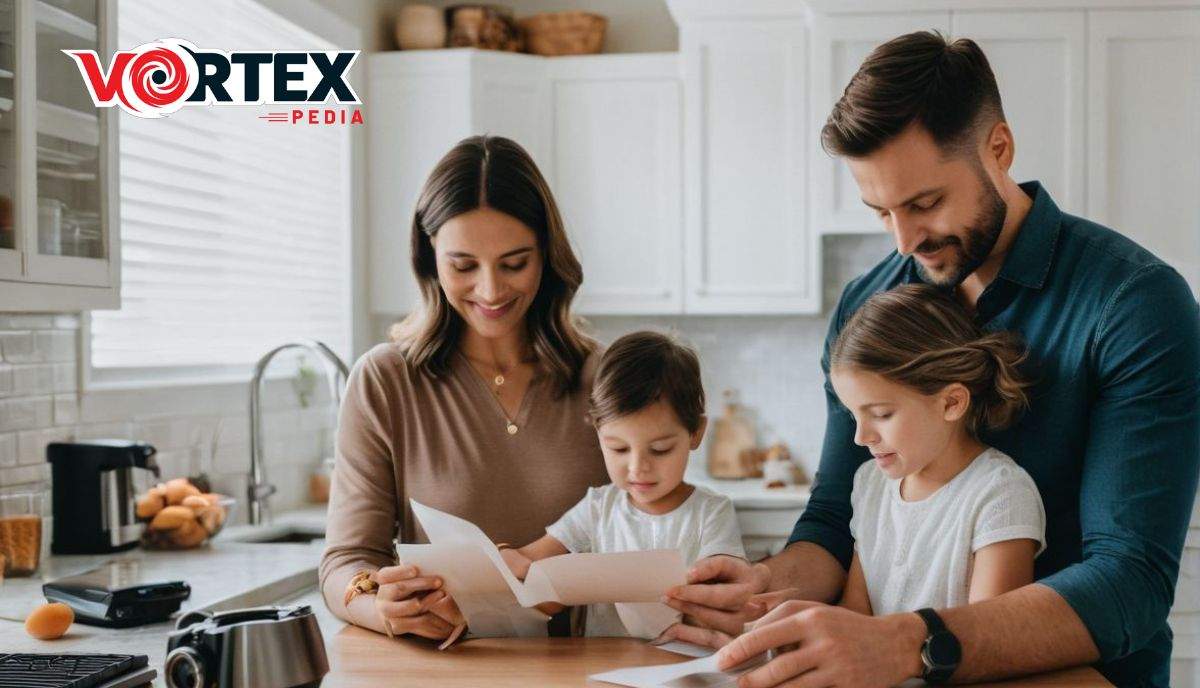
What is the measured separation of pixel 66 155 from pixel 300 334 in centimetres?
160

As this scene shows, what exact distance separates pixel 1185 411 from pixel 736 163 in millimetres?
2740

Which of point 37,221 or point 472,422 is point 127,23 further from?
point 472,422

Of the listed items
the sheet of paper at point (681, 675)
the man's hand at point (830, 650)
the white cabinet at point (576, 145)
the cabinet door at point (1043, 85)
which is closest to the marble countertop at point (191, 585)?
the sheet of paper at point (681, 675)

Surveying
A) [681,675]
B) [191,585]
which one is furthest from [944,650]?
[191,585]

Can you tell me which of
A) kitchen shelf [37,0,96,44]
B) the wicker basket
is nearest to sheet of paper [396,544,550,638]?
kitchen shelf [37,0,96,44]

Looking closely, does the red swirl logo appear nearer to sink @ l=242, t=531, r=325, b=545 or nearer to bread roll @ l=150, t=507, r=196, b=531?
bread roll @ l=150, t=507, r=196, b=531

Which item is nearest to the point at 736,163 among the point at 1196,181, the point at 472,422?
the point at 1196,181

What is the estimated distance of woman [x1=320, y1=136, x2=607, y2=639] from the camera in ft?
6.19

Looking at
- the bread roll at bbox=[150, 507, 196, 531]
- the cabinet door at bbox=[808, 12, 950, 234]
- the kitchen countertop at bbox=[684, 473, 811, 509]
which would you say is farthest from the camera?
the cabinet door at bbox=[808, 12, 950, 234]

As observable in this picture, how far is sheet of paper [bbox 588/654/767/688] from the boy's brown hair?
0.48 metres

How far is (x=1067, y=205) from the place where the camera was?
12.6ft

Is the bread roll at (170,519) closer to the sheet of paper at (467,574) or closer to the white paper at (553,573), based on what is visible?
the sheet of paper at (467,574)

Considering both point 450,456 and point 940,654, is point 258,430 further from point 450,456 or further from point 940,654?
point 940,654

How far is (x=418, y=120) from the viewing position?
4.14m
